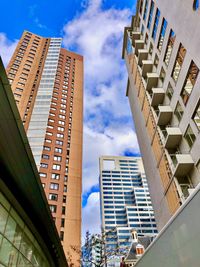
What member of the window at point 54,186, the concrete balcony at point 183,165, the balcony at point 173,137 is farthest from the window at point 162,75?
the window at point 54,186

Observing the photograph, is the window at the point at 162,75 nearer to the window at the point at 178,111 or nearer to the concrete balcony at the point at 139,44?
the window at the point at 178,111

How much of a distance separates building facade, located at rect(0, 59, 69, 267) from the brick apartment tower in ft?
120

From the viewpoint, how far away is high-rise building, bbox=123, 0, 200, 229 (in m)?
16.5

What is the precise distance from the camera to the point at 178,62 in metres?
19.2

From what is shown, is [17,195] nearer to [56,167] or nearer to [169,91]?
[169,91]

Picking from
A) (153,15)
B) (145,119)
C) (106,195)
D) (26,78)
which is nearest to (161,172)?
(145,119)

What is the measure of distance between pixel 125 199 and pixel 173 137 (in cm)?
13029

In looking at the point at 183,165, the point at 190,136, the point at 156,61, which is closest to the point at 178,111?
the point at 190,136

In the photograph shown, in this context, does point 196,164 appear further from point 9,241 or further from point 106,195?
point 106,195

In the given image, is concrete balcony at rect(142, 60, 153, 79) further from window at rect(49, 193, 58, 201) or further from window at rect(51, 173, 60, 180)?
window at rect(51, 173, 60, 180)

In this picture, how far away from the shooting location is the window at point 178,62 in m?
18.1

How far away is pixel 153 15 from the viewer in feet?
79.3

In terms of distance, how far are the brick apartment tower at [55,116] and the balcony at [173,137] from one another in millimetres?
33398

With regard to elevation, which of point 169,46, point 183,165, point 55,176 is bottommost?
point 183,165
